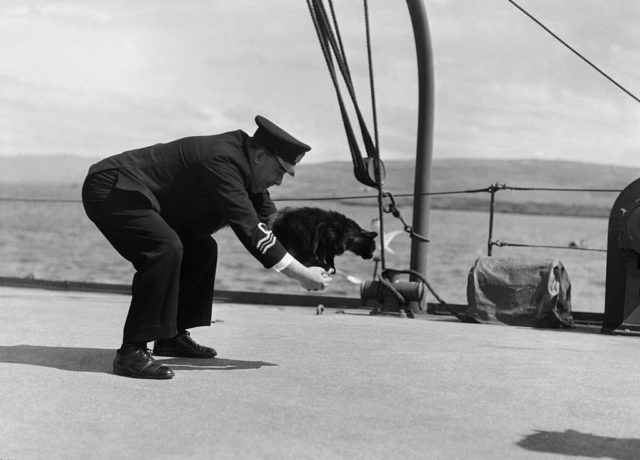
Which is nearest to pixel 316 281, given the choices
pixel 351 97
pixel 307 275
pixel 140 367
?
pixel 307 275

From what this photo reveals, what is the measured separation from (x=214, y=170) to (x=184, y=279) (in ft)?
2.59

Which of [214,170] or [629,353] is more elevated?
[214,170]

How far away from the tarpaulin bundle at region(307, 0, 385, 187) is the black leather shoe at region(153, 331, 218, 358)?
2.50 metres

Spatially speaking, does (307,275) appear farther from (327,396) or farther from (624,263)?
(624,263)

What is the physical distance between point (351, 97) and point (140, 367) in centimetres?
317

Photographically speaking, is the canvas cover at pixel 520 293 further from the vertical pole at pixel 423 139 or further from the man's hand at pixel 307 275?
the man's hand at pixel 307 275

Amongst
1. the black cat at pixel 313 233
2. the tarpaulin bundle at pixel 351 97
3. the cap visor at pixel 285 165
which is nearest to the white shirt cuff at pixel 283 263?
Answer: the cap visor at pixel 285 165

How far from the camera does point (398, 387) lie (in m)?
4.51

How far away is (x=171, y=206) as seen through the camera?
490 cm

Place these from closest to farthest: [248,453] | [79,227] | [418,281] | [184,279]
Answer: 1. [248,453]
2. [184,279]
3. [418,281]
4. [79,227]

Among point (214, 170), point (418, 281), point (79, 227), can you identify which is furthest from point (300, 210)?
point (79, 227)

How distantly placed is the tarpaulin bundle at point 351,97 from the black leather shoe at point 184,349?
250cm

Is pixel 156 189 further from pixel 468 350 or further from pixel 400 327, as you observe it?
pixel 400 327

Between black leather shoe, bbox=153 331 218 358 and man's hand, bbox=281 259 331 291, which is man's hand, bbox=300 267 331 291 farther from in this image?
black leather shoe, bbox=153 331 218 358
